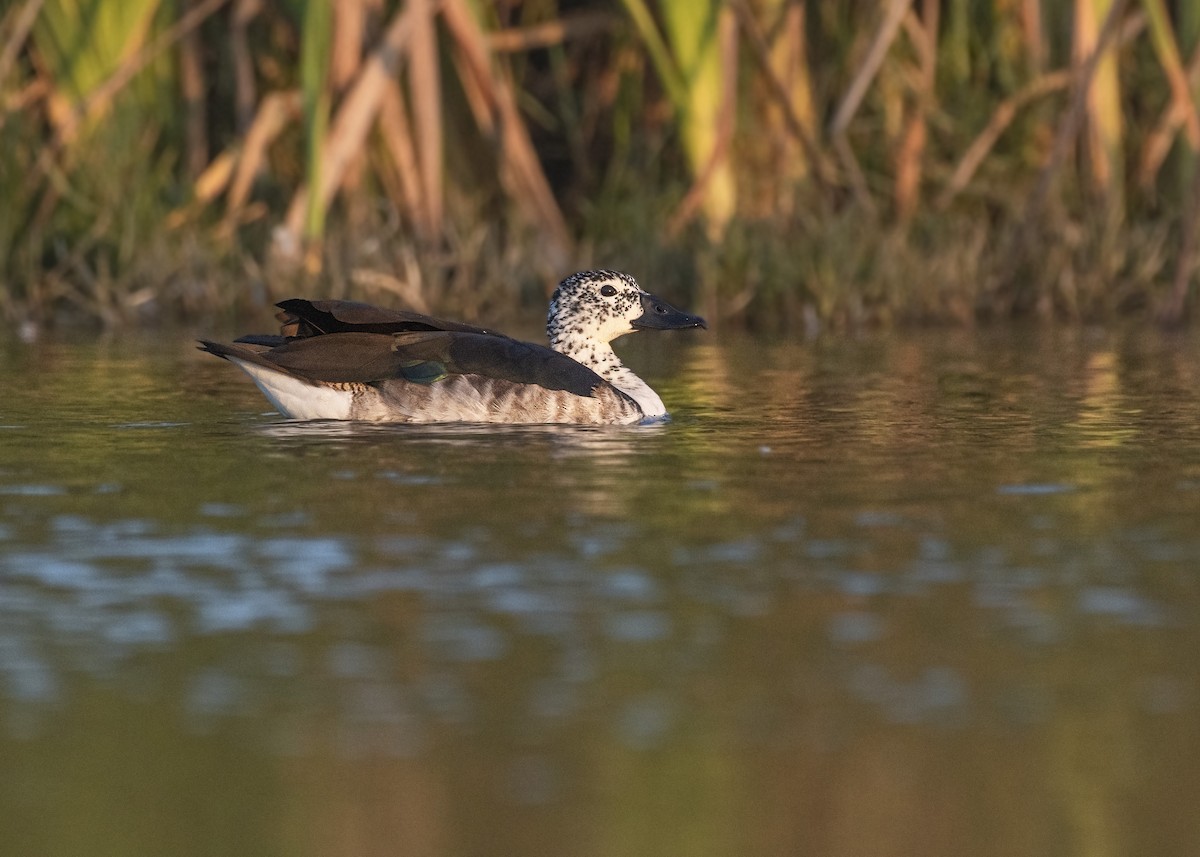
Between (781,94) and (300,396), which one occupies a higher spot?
(781,94)

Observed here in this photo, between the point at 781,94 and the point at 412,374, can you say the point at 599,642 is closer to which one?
the point at 412,374

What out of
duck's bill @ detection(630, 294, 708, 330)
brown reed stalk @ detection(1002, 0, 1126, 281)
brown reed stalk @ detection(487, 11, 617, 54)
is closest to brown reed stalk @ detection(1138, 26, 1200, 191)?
brown reed stalk @ detection(1002, 0, 1126, 281)

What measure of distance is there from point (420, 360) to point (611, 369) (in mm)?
1178

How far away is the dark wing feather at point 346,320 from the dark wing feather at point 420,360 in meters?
0.05

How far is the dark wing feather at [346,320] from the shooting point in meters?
8.59

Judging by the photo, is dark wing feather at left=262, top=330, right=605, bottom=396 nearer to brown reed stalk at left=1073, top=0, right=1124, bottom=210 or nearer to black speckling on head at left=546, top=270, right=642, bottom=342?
black speckling on head at left=546, top=270, right=642, bottom=342

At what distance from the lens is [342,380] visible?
8.76m

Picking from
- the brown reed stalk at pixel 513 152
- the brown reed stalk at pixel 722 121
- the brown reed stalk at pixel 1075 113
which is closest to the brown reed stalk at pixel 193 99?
the brown reed stalk at pixel 513 152

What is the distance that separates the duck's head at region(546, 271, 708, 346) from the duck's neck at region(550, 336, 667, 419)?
2cm

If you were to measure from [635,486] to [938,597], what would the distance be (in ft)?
6.46

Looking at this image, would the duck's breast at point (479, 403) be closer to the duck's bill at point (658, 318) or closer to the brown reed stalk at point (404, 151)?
the duck's bill at point (658, 318)

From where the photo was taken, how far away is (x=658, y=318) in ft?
33.4

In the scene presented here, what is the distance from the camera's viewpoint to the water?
3715mm

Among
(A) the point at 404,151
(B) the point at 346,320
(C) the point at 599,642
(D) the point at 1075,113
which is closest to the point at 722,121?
(A) the point at 404,151
